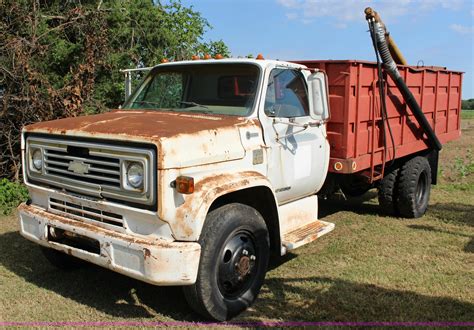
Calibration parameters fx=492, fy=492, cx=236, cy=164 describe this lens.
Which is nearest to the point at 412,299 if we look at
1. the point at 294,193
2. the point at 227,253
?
the point at 294,193

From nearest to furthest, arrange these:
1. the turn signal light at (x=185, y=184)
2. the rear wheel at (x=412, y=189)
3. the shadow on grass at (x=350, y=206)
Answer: the turn signal light at (x=185, y=184)
the rear wheel at (x=412, y=189)
the shadow on grass at (x=350, y=206)

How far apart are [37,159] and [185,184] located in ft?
5.50

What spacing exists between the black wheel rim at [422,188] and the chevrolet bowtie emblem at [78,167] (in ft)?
17.7

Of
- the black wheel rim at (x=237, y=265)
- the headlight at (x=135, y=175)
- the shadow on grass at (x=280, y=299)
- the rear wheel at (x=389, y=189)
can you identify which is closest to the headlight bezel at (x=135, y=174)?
the headlight at (x=135, y=175)

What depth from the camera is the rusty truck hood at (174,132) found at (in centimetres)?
345

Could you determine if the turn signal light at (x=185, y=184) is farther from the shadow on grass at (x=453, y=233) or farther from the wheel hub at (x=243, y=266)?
the shadow on grass at (x=453, y=233)

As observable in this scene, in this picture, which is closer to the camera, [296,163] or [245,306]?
[245,306]

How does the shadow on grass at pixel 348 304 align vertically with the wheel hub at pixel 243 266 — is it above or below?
below

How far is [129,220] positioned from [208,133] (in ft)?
2.89

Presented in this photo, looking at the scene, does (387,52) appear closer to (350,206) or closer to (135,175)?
(350,206)

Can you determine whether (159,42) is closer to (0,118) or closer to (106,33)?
(106,33)

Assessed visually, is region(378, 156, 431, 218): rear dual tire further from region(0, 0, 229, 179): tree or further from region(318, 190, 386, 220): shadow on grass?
region(0, 0, 229, 179): tree

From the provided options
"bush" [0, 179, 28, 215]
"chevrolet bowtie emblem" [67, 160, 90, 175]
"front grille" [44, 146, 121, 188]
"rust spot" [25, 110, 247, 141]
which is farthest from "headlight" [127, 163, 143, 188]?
"bush" [0, 179, 28, 215]

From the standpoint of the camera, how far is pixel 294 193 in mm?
4855
